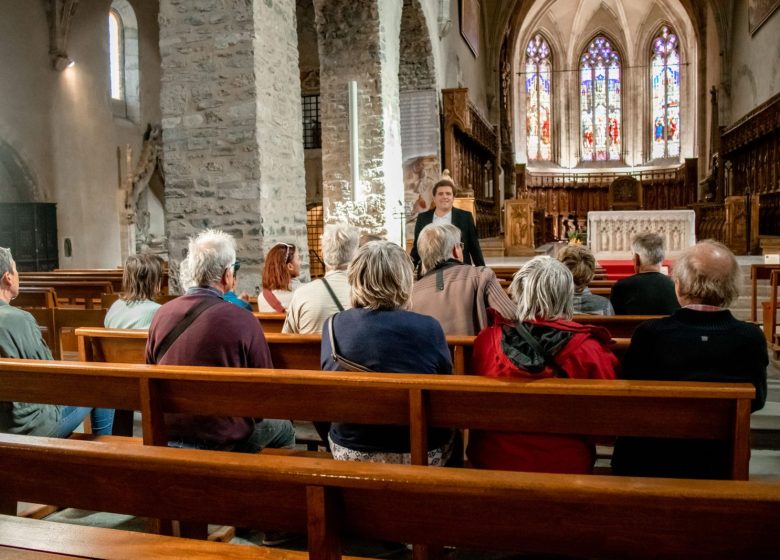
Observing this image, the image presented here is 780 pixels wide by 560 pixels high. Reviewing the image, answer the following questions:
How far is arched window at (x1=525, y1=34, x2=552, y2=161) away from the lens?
90.8 feet

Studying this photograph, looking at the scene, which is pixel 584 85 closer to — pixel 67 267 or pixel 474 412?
pixel 67 267

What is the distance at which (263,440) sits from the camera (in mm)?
2822

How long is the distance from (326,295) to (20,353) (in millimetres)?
1348

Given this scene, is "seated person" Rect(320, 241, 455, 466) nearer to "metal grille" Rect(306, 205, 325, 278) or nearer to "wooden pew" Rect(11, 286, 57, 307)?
"wooden pew" Rect(11, 286, 57, 307)

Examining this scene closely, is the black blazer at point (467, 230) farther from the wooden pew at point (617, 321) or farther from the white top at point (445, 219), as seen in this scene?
the wooden pew at point (617, 321)

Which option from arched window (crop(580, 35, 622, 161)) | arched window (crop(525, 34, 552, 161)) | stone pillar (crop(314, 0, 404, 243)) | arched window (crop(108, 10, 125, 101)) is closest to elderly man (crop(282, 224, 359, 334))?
stone pillar (crop(314, 0, 404, 243))

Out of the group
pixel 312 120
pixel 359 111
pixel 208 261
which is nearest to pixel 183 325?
pixel 208 261

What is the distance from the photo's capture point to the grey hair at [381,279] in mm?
2395

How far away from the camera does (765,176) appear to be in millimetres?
15336

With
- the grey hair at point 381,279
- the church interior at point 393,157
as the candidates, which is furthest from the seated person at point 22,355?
the grey hair at point 381,279

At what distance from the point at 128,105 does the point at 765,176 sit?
1414cm

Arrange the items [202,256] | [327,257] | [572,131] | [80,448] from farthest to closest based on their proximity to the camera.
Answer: [572,131] < [327,257] < [202,256] < [80,448]

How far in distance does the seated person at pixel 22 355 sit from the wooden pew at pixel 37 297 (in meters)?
2.88

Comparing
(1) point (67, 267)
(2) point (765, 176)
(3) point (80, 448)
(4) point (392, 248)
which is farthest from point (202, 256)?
(2) point (765, 176)
